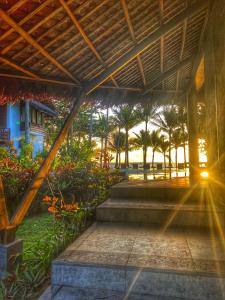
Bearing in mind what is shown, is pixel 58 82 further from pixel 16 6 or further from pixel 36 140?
pixel 36 140

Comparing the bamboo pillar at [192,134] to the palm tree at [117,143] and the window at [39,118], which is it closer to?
the window at [39,118]

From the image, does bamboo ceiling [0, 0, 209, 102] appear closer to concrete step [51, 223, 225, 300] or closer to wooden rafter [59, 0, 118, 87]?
wooden rafter [59, 0, 118, 87]

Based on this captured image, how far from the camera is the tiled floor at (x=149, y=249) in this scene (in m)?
2.35

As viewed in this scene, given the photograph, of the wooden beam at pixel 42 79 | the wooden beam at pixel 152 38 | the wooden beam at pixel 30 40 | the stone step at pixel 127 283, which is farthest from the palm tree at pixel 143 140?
the stone step at pixel 127 283

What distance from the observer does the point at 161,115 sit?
2625cm

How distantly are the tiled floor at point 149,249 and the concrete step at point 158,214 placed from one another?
21 cm

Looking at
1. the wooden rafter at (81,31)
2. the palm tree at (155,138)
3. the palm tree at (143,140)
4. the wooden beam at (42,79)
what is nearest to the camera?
the wooden rafter at (81,31)

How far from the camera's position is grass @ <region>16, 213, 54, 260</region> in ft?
14.7

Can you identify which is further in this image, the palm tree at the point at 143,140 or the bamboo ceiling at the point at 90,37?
the palm tree at the point at 143,140

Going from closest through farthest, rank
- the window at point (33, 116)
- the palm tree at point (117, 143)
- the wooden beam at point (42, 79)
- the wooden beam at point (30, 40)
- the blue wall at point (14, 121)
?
1. the wooden beam at point (30, 40)
2. the wooden beam at point (42, 79)
3. the blue wall at point (14, 121)
4. the window at point (33, 116)
5. the palm tree at point (117, 143)

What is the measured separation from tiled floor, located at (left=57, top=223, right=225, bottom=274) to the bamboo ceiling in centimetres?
254

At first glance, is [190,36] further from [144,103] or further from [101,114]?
[101,114]

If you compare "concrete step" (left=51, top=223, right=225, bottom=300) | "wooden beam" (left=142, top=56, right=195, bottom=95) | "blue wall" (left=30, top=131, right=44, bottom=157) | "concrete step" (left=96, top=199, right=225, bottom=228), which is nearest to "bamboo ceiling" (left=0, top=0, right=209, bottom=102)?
"wooden beam" (left=142, top=56, right=195, bottom=95)

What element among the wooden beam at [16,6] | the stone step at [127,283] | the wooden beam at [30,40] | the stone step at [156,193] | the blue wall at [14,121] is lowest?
the stone step at [127,283]
